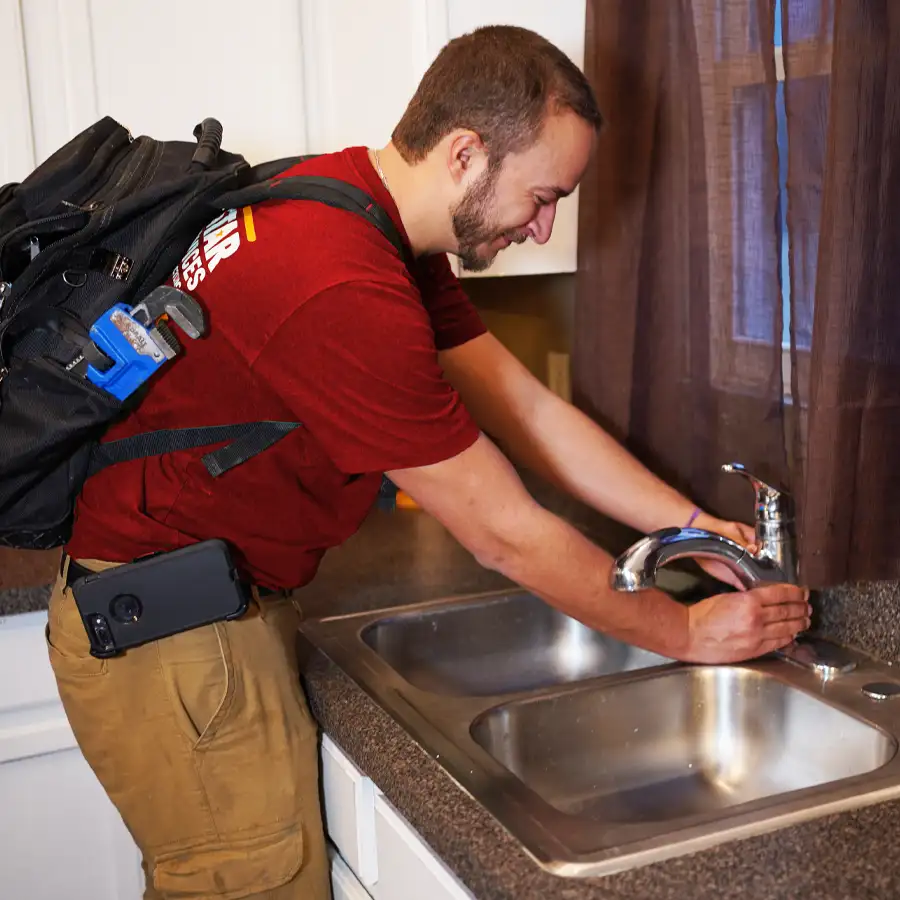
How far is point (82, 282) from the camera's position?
3.38 feet

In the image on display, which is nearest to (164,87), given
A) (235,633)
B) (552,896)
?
(235,633)

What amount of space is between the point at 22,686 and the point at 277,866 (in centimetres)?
52

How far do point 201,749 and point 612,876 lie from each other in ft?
1.57

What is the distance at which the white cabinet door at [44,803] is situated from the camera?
147 centimetres

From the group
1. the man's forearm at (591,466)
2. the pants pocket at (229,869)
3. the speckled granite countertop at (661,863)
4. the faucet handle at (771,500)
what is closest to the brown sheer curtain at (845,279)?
the faucet handle at (771,500)

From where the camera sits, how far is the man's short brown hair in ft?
3.59

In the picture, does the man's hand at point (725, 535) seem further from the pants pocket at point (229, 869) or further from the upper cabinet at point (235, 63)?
the upper cabinet at point (235, 63)

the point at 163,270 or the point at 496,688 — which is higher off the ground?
the point at 163,270

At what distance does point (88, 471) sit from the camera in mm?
1108

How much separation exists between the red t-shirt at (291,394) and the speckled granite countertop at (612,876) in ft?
0.61

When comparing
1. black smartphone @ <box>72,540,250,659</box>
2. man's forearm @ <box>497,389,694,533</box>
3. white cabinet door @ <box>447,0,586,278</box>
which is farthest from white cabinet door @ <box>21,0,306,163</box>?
black smartphone @ <box>72,540,250,659</box>

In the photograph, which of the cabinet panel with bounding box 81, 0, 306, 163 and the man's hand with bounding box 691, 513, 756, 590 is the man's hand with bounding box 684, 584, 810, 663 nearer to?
the man's hand with bounding box 691, 513, 756, 590

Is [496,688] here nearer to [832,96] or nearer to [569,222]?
[569,222]

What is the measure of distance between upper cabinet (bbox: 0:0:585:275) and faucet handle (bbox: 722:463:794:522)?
69 centimetres
